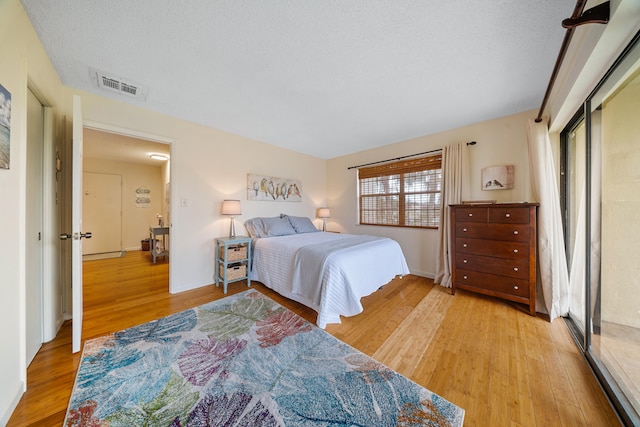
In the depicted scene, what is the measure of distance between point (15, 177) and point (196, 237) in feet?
6.28

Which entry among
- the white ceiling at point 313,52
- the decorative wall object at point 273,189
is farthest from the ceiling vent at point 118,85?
the decorative wall object at point 273,189

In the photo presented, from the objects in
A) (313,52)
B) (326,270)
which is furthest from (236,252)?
(313,52)

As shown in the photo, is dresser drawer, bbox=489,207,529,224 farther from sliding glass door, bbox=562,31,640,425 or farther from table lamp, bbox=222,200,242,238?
table lamp, bbox=222,200,242,238

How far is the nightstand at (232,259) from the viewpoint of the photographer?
291 cm

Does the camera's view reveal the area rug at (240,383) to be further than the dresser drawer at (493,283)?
No

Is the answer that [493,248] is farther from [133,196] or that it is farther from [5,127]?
[133,196]

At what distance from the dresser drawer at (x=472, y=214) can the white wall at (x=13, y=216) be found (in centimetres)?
381

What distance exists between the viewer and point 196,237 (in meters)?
3.04

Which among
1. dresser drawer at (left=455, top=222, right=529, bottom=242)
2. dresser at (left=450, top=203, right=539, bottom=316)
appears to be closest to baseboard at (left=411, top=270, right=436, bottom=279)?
dresser at (left=450, top=203, right=539, bottom=316)

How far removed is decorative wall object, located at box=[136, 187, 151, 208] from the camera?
5638 millimetres

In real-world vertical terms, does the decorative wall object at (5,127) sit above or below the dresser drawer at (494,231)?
above

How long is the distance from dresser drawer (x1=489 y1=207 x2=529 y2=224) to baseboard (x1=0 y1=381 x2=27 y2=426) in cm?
399

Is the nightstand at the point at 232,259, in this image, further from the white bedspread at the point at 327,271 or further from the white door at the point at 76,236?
the white door at the point at 76,236

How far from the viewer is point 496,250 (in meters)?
2.44
